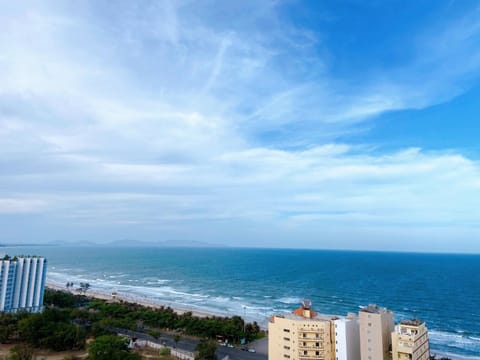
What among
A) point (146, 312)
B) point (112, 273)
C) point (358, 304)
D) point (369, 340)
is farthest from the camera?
point (112, 273)

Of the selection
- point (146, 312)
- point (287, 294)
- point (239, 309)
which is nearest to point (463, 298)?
point (287, 294)

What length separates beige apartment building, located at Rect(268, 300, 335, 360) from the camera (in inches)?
1339

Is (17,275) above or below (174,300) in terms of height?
above

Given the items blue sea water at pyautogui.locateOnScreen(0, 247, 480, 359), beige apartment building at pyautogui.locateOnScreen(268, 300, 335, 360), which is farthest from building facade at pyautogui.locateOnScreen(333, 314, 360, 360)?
blue sea water at pyautogui.locateOnScreen(0, 247, 480, 359)

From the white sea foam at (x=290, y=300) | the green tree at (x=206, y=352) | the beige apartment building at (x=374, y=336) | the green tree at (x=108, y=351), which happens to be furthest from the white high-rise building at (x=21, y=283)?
the beige apartment building at (x=374, y=336)

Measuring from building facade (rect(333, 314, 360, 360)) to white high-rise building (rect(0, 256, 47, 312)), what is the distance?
2463 inches

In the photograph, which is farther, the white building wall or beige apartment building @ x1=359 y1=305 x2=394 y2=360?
the white building wall

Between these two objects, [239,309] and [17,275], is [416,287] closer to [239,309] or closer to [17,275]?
[239,309]

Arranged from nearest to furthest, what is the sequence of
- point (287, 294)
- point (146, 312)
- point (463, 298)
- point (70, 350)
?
point (70, 350)
point (146, 312)
point (463, 298)
point (287, 294)

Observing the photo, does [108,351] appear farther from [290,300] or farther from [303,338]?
[290,300]

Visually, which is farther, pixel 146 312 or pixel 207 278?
pixel 207 278

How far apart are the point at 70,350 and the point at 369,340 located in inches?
A: 1507

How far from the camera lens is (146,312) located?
205 feet

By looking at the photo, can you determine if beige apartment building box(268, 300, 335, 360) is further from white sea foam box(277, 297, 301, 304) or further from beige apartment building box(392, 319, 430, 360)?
white sea foam box(277, 297, 301, 304)
